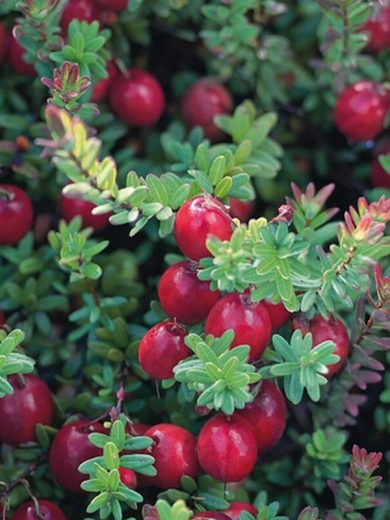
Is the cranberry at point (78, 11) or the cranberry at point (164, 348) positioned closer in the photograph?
the cranberry at point (164, 348)

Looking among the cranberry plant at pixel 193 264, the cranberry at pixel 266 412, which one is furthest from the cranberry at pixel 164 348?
the cranberry at pixel 266 412

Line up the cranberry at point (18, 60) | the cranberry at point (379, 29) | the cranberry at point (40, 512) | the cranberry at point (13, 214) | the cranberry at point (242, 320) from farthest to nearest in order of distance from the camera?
the cranberry at point (379, 29)
the cranberry at point (18, 60)
the cranberry at point (13, 214)
the cranberry at point (40, 512)
the cranberry at point (242, 320)

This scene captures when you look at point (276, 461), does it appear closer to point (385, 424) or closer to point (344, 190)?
point (385, 424)

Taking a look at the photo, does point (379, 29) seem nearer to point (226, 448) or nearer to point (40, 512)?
point (226, 448)

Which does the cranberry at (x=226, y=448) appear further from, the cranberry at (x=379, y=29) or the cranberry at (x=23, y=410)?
the cranberry at (x=379, y=29)

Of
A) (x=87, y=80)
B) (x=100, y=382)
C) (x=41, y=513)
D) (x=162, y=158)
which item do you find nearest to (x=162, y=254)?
(x=162, y=158)

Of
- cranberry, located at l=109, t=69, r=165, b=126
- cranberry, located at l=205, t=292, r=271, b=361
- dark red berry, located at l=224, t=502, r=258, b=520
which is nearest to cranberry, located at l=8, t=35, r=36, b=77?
cranberry, located at l=109, t=69, r=165, b=126
